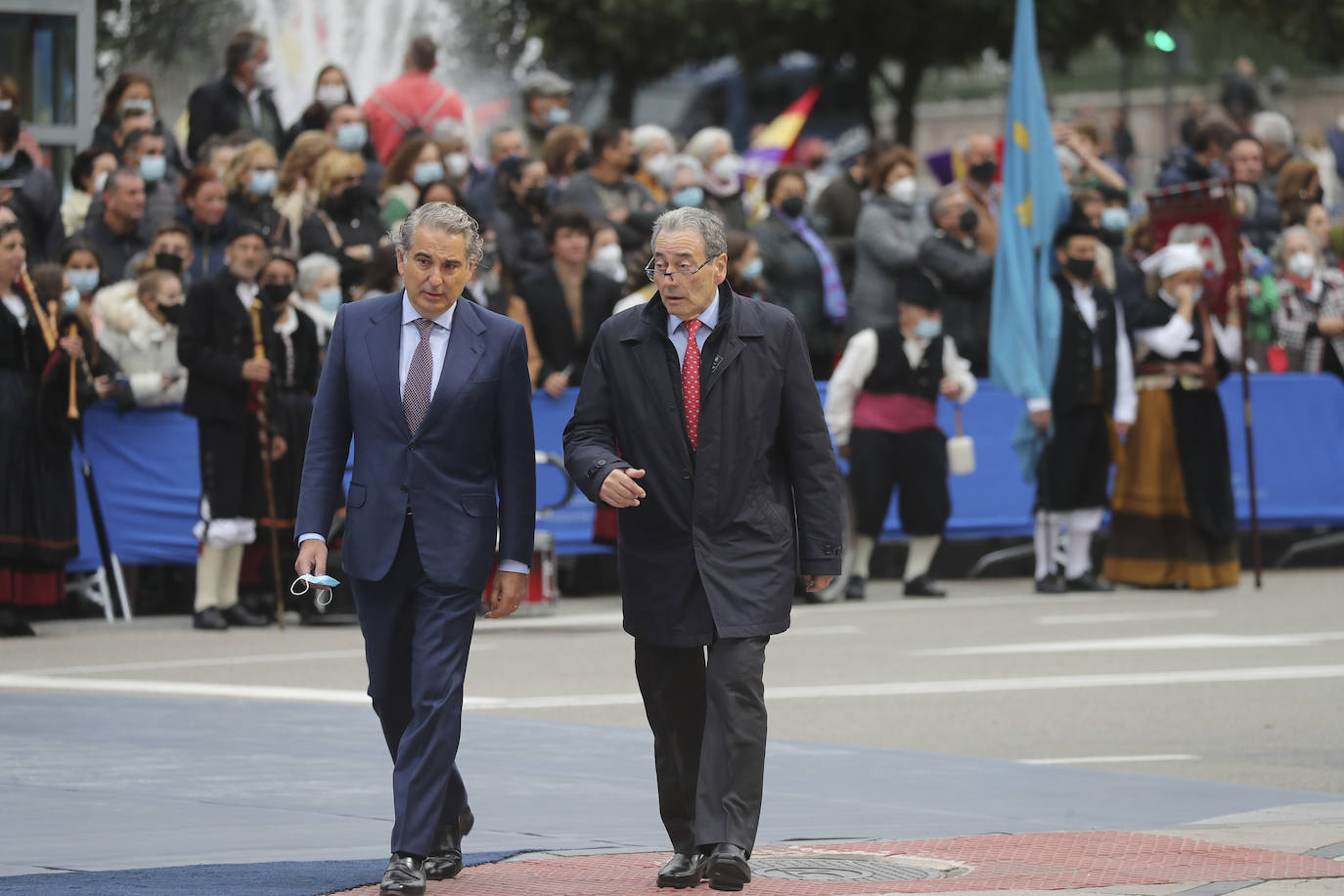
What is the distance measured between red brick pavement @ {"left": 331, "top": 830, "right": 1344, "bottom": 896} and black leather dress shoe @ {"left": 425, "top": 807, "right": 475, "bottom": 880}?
1.3 inches

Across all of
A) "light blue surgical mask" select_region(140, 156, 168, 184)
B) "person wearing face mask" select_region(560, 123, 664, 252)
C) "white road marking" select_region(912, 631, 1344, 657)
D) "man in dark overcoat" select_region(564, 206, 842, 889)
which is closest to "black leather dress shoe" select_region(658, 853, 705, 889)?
"man in dark overcoat" select_region(564, 206, 842, 889)

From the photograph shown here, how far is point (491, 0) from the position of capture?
40.5m

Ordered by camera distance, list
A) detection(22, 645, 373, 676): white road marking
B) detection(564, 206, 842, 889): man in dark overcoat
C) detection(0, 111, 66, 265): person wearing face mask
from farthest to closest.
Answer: detection(0, 111, 66, 265): person wearing face mask < detection(22, 645, 373, 676): white road marking < detection(564, 206, 842, 889): man in dark overcoat

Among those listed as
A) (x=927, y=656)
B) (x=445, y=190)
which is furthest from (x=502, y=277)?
(x=927, y=656)

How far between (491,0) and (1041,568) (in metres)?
24.5

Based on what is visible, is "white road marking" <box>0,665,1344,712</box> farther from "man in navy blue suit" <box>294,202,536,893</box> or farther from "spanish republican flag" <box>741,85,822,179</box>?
"spanish republican flag" <box>741,85,822,179</box>

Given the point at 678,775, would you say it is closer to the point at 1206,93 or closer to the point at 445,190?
the point at 445,190

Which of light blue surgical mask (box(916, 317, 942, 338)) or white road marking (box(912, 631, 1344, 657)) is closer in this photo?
white road marking (box(912, 631, 1344, 657))

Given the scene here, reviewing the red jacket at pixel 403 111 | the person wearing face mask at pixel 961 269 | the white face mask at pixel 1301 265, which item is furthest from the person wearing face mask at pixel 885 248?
the red jacket at pixel 403 111

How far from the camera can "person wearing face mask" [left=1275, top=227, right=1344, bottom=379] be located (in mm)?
19969

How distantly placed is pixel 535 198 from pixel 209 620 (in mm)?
4398

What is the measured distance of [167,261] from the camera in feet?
52.1

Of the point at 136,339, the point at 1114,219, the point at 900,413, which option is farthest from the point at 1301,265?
the point at 136,339

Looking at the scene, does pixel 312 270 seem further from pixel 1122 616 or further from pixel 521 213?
pixel 1122 616
